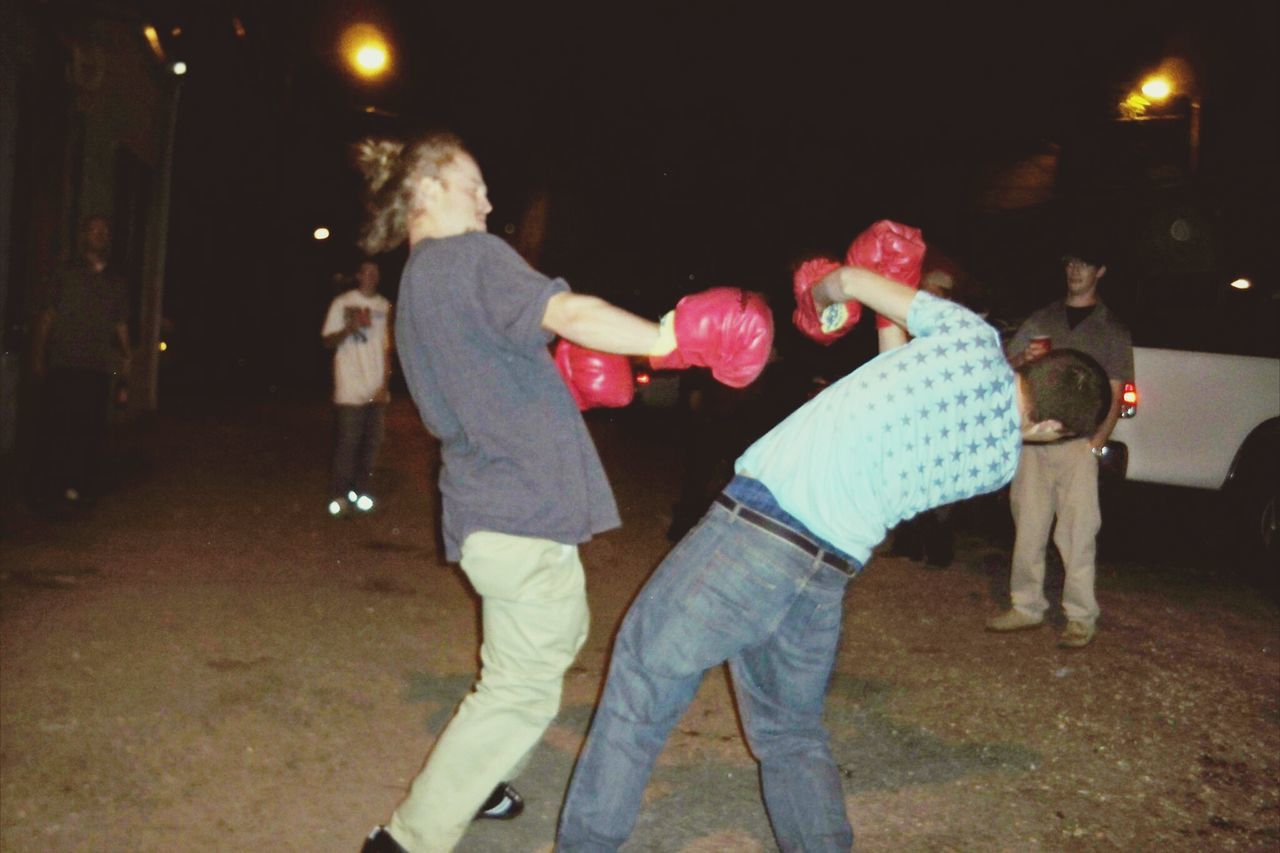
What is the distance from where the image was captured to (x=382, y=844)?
9.89ft

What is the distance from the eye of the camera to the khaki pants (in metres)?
2.89

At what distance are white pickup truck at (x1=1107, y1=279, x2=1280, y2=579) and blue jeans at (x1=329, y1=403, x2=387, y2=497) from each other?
16.1 ft

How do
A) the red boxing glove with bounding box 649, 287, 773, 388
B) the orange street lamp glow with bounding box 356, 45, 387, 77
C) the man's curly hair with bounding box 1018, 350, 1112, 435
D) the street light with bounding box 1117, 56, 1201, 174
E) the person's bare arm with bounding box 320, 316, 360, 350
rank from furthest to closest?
the orange street lamp glow with bounding box 356, 45, 387, 77 → the street light with bounding box 1117, 56, 1201, 174 → the person's bare arm with bounding box 320, 316, 360, 350 → the man's curly hair with bounding box 1018, 350, 1112, 435 → the red boxing glove with bounding box 649, 287, 773, 388

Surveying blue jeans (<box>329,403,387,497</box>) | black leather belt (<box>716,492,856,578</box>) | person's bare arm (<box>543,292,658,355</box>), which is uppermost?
person's bare arm (<box>543,292,658,355</box>)

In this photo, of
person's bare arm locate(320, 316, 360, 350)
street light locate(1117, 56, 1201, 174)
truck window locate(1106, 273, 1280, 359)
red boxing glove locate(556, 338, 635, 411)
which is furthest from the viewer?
street light locate(1117, 56, 1201, 174)

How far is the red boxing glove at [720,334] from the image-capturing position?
2619 millimetres

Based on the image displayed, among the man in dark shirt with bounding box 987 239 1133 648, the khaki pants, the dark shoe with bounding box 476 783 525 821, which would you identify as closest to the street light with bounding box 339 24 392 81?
the man in dark shirt with bounding box 987 239 1133 648

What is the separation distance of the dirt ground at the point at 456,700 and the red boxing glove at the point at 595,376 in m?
1.42

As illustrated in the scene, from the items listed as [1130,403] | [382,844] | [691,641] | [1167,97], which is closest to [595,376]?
[691,641]

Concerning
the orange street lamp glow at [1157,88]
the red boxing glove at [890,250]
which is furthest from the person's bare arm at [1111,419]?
the orange street lamp glow at [1157,88]

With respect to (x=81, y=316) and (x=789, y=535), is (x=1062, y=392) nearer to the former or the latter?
(x=789, y=535)

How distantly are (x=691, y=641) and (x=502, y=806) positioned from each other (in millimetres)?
1360

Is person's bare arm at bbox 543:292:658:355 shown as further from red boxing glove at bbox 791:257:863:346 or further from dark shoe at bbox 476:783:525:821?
dark shoe at bbox 476:783:525:821

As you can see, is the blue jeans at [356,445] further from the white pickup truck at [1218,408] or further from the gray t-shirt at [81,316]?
the white pickup truck at [1218,408]
